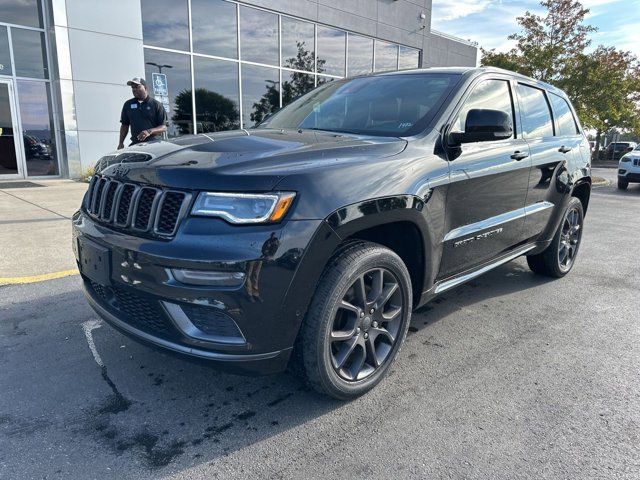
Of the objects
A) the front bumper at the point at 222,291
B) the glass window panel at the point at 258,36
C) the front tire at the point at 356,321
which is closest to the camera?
the front bumper at the point at 222,291

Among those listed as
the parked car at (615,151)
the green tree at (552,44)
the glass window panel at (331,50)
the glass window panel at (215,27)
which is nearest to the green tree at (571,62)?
the green tree at (552,44)

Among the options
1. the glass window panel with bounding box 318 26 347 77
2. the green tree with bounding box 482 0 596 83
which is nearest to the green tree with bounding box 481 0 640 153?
the green tree with bounding box 482 0 596 83

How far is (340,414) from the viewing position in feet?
7.98

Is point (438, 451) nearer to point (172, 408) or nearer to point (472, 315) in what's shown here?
point (172, 408)

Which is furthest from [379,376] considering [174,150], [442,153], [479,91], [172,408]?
[479,91]

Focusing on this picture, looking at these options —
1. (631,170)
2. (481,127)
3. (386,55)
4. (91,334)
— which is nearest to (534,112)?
(481,127)

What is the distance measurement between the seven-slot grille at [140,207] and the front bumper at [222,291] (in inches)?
2.4

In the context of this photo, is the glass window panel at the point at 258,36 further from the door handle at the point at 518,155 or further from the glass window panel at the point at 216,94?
the door handle at the point at 518,155

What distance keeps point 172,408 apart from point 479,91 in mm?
2795

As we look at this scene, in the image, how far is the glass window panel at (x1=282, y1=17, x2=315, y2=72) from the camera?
15.1 m

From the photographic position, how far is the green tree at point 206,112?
12664mm

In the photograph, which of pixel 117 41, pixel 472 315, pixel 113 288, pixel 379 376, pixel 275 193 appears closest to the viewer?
pixel 275 193

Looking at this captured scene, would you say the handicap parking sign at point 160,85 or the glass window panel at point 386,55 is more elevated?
the glass window panel at point 386,55

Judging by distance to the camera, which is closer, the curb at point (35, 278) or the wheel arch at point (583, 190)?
the curb at point (35, 278)
